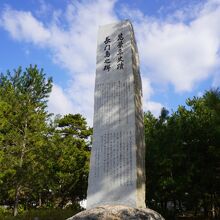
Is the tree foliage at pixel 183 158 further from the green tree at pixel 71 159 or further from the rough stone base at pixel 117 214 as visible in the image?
the rough stone base at pixel 117 214

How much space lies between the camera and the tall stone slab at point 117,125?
24.5 feet

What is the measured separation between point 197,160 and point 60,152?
7.14 meters

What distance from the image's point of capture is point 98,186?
299 inches

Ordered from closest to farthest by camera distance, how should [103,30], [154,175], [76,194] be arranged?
1. [103,30]
2. [154,175]
3. [76,194]

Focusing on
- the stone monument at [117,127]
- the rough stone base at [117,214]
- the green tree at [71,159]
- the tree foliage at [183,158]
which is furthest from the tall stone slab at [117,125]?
the green tree at [71,159]

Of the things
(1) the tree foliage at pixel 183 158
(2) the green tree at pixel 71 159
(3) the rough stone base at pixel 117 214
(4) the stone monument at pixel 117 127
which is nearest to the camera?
(3) the rough stone base at pixel 117 214

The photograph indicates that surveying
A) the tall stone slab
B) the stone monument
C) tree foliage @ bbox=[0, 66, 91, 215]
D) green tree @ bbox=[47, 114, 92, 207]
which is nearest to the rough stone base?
the stone monument

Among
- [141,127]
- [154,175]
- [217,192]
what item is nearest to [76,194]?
[154,175]

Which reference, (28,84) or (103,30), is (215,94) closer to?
(103,30)

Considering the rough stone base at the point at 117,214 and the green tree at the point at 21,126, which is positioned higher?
the green tree at the point at 21,126

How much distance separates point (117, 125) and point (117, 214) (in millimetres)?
2207

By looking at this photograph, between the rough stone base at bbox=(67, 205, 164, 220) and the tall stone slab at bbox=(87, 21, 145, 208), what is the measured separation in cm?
71

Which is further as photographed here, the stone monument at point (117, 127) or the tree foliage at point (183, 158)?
the tree foliage at point (183, 158)

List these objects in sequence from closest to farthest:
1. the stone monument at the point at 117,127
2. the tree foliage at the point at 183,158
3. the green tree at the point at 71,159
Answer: the stone monument at the point at 117,127 < the tree foliage at the point at 183,158 < the green tree at the point at 71,159
